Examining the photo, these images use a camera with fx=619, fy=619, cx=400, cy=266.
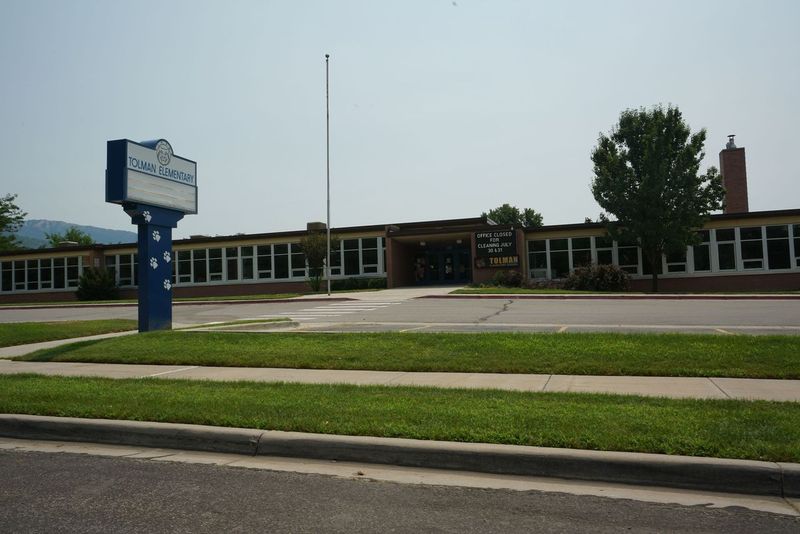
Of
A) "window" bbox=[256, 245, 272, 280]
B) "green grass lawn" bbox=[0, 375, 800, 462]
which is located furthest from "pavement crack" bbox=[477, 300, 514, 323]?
"window" bbox=[256, 245, 272, 280]

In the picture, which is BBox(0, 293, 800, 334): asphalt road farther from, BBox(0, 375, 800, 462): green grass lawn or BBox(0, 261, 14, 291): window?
BBox(0, 261, 14, 291): window

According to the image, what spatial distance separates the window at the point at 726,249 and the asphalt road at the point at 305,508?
1302 inches

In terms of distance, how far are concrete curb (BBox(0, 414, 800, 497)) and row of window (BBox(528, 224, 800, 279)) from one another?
30500 mm

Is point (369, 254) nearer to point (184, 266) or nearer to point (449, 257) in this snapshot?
point (449, 257)

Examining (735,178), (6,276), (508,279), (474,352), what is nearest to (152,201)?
(474,352)

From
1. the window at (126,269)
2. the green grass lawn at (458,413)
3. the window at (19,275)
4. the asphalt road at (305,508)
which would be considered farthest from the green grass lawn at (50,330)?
the window at (19,275)

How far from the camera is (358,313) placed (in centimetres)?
2052

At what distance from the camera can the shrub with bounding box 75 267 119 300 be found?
42.5 m

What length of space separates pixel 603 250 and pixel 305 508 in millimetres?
33929

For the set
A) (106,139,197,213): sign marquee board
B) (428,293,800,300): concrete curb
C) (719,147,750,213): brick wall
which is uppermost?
(719,147,750,213): brick wall

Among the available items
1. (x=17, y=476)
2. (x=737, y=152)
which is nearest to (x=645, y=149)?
(x=737, y=152)

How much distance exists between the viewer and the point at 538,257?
37.3 metres

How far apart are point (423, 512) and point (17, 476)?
3609mm

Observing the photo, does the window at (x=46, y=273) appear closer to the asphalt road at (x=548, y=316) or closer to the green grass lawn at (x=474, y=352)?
the asphalt road at (x=548, y=316)
